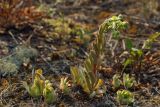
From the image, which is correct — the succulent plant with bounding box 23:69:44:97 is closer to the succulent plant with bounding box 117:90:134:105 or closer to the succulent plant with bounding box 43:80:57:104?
the succulent plant with bounding box 43:80:57:104

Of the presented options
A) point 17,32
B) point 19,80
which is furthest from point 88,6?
point 19,80

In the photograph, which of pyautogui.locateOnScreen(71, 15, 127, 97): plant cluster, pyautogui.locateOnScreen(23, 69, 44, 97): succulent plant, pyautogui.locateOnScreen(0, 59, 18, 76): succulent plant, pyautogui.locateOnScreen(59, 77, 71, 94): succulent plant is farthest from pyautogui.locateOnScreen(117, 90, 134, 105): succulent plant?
pyautogui.locateOnScreen(0, 59, 18, 76): succulent plant

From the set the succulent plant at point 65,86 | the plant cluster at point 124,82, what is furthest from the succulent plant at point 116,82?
the succulent plant at point 65,86

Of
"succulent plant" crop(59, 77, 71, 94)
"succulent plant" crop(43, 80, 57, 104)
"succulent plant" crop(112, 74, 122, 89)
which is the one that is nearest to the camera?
"succulent plant" crop(43, 80, 57, 104)

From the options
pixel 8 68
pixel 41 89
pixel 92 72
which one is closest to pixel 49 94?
pixel 41 89

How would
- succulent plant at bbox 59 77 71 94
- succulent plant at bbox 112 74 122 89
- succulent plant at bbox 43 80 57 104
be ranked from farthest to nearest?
succulent plant at bbox 112 74 122 89 → succulent plant at bbox 59 77 71 94 → succulent plant at bbox 43 80 57 104

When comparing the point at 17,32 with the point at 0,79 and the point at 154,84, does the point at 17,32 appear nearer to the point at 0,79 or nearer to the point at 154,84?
the point at 0,79

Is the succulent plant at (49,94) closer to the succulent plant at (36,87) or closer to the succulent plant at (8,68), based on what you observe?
the succulent plant at (36,87)

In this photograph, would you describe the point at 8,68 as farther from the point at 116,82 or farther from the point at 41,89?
the point at 116,82

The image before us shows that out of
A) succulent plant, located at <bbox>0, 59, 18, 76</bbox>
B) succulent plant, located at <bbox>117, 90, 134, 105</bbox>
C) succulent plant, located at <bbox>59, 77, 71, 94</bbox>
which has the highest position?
succulent plant, located at <bbox>0, 59, 18, 76</bbox>
